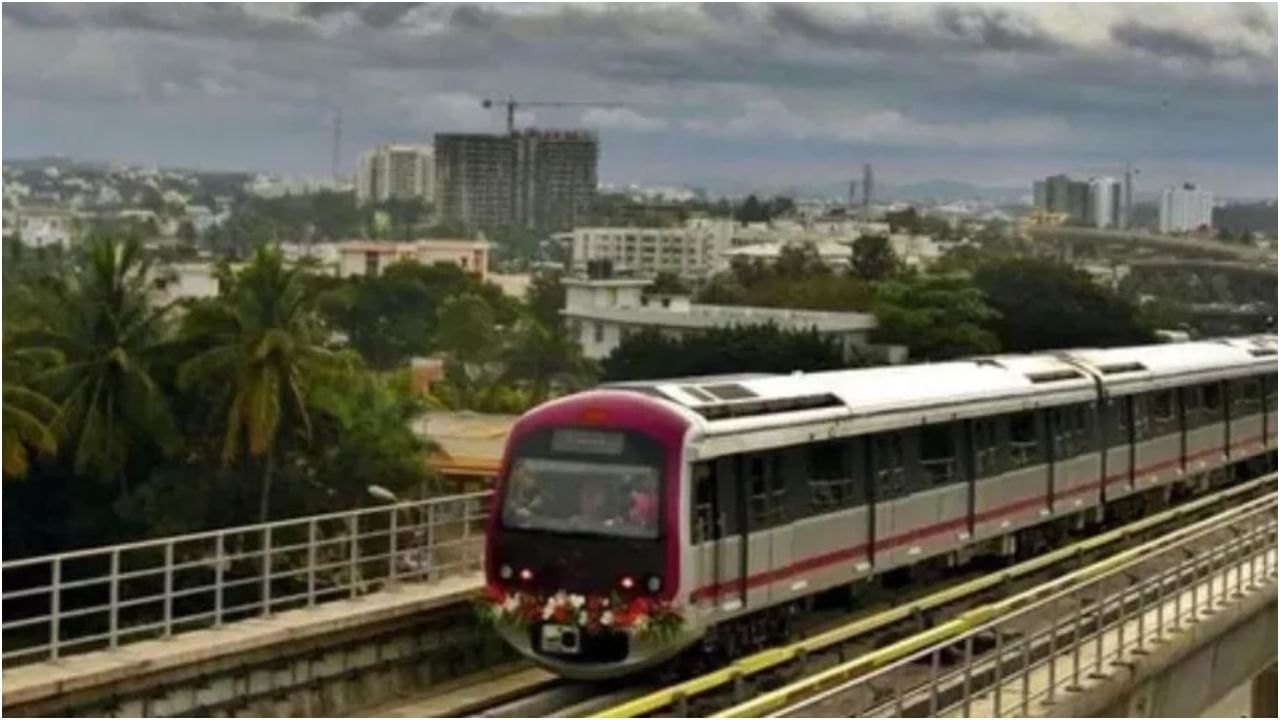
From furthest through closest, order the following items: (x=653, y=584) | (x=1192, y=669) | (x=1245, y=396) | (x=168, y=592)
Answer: (x=1245, y=396)
(x=1192, y=669)
(x=653, y=584)
(x=168, y=592)

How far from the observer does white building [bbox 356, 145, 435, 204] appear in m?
107

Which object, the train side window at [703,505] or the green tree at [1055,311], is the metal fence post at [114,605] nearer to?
the train side window at [703,505]

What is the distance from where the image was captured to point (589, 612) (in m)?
13.8

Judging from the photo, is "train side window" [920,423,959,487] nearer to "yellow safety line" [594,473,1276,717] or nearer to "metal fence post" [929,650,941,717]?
"yellow safety line" [594,473,1276,717]

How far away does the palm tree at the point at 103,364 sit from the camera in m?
34.7

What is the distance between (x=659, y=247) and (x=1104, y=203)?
15775 millimetres

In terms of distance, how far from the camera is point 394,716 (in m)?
13.6

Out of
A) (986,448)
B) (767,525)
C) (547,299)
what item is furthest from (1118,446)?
(547,299)

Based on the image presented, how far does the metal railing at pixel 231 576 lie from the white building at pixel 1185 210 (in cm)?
3746

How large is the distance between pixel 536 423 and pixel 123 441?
2218 centimetres

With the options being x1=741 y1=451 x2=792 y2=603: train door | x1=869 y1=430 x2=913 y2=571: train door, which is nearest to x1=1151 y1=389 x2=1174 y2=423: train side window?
x1=869 y1=430 x2=913 y2=571: train door

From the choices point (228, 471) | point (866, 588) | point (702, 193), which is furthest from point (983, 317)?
point (702, 193)

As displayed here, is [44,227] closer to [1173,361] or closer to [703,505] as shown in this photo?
[1173,361]

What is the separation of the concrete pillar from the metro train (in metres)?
2.49
